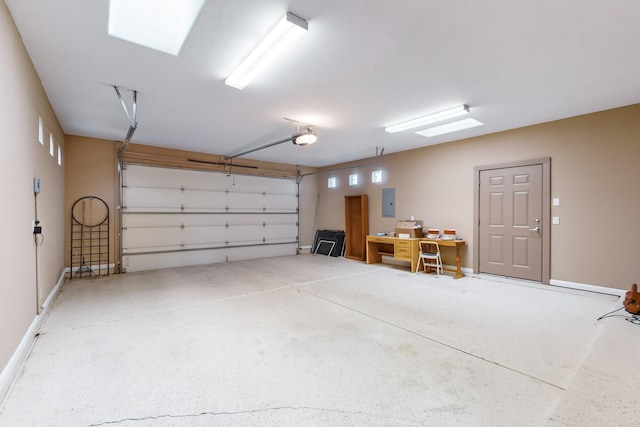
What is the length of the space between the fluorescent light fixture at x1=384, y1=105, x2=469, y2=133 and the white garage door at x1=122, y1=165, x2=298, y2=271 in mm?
4244

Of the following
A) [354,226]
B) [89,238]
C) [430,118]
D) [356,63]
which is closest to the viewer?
[356,63]

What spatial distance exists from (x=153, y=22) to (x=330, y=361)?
324 centimetres

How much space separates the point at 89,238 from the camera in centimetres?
559

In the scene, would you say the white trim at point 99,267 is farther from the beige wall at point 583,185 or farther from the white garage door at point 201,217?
the beige wall at point 583,185

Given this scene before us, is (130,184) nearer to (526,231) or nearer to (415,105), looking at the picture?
(415,105)

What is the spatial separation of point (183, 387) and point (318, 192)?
7505 millimetres

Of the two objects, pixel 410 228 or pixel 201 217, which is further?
pixel 201 217

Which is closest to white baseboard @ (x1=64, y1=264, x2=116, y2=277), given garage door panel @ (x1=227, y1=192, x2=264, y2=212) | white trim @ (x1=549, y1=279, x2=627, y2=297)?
garage door panel @ (x1=227, y1=192, x2=264, y2=212)

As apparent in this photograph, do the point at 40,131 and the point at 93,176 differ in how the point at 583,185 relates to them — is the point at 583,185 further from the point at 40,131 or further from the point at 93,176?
the point at 93,176

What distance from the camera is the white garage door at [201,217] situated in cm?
609

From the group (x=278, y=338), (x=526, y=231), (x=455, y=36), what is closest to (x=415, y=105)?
(x=455, y=36)

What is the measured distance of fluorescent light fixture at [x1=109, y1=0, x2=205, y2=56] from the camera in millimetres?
2251

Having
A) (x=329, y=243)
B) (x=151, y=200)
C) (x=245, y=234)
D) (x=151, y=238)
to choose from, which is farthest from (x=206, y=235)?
(x=329, y=243)

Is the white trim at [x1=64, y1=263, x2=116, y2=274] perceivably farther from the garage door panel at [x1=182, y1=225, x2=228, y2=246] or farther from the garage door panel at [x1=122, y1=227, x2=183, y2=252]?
the garage door panel at [x1=182, y1=225, x2=228, y2=246]
